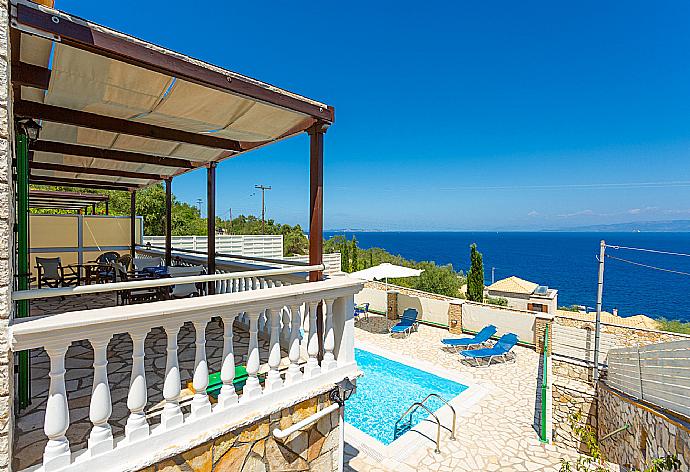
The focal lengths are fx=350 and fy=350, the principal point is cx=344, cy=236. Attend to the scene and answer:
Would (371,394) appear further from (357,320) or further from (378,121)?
(378,121)

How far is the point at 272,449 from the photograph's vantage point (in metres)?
2.80

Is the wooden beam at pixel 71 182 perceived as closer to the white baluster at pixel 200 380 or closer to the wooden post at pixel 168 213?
the wooden post at pixel 168 213

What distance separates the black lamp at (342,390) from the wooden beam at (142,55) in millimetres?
2634

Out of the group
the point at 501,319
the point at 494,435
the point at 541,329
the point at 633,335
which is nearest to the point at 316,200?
the point at 494,435

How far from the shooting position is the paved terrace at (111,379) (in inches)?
90.7

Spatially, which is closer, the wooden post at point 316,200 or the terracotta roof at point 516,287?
the wooden post at point 316,200

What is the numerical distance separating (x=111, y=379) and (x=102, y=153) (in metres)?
3.18

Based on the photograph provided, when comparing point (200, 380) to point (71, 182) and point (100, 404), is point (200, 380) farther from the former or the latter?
point (71, 182)

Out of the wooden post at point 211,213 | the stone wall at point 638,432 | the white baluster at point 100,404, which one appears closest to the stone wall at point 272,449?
the white baluster at point 100,404

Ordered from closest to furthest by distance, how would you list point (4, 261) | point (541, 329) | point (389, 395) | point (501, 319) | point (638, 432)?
point (4, 261) < point (638, 432) < point (389, 395) < point (541, 329) < point (501, 319)

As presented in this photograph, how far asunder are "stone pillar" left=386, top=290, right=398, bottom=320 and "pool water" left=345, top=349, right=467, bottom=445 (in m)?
4.00

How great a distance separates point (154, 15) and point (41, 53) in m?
14.1

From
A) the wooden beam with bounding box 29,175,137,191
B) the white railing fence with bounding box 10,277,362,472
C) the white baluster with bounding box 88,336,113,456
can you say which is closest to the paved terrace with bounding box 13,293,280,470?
the white railing fence with bounding box 10,277,362,472

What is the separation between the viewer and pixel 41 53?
2.30 m
